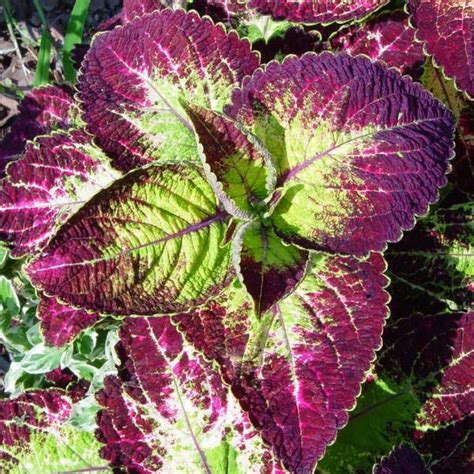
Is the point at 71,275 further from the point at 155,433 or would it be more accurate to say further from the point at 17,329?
the point at 17,329

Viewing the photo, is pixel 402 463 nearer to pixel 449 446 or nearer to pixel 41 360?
pixel 449 446

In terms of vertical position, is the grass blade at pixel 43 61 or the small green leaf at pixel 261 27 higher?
the small green leaf at pixel 261 27

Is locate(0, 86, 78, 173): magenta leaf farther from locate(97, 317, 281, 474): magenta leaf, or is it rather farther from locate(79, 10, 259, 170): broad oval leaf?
locate(97, 317, 281, 474): magenta leaf

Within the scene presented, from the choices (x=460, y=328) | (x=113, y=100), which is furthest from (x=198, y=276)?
(x=460, y=328)

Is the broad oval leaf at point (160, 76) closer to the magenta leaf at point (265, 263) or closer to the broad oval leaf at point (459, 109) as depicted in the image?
the magenta leaf at point (265, 263)

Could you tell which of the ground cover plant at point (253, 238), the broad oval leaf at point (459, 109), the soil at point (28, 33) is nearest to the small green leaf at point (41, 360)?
the ground cover plant at point (253, 238)

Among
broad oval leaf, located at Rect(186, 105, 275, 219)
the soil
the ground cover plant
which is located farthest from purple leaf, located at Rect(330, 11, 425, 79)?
the soil
